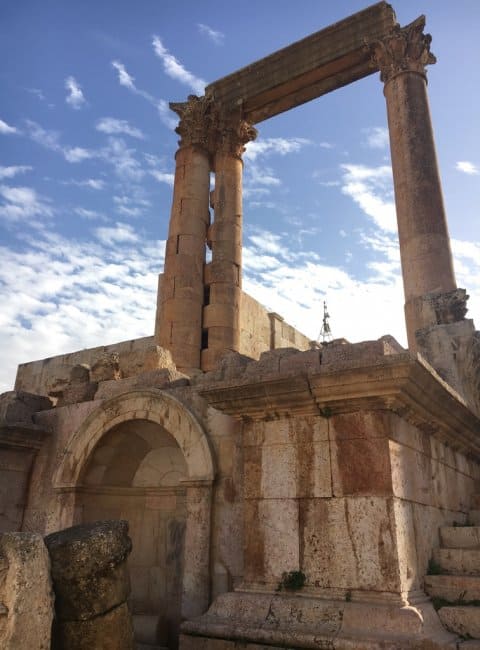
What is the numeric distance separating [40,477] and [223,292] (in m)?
6.19

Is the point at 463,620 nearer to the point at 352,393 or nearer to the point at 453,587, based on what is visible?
the point at 453,587

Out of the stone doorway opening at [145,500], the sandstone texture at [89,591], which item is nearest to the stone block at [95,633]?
the sandstone texture at [89,591]

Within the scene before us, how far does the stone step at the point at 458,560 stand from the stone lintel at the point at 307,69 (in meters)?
11.2

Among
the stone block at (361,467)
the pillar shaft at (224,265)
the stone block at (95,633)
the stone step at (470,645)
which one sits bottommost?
the stone step at (470,645)

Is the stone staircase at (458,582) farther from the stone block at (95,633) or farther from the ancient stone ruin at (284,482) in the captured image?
the stone block at (95,633)

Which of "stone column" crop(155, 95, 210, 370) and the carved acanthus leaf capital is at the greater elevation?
the carved acanthus leaf capital

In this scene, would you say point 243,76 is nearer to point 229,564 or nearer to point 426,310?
point 426,310

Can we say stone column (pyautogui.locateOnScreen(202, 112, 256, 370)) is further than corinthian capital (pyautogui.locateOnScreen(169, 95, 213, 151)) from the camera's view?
No

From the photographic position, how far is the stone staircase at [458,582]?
384 cm

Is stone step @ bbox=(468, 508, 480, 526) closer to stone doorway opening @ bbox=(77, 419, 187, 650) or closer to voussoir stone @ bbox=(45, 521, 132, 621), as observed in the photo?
stone doorway opening @ bbox=(77, 419, 187, 650)

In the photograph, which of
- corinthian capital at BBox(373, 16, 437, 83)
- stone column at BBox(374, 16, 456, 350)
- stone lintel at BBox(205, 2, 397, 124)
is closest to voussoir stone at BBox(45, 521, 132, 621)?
stone column at BBox(374, 16, 456, 350)

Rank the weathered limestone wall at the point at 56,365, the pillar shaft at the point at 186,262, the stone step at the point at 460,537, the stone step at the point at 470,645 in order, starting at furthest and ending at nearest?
the weathered limestone wall at the point at 56,365, the pillar shaft at the point at 186,262, the stone step at the point at 460,537, the stone step at the point at 470,645

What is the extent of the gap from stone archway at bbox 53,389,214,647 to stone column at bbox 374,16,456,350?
4381mm

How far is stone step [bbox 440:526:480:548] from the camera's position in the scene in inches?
184
